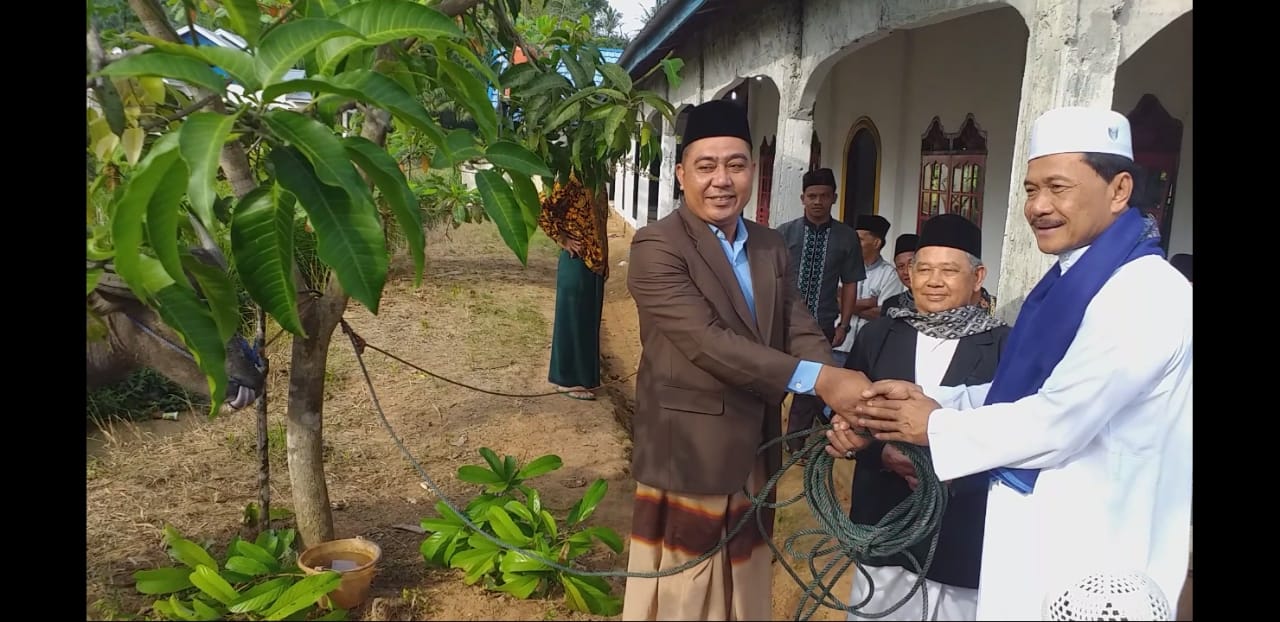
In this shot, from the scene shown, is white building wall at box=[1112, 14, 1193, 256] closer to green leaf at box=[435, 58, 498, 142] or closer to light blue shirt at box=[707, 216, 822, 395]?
light blue shirt at box=[707, 216, 822, 395]

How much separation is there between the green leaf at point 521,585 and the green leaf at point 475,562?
0.06 metres

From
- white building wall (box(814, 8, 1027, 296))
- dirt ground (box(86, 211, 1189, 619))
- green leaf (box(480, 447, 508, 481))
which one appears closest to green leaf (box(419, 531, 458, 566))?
dirt ground (box(86, 211, 1189, 619))

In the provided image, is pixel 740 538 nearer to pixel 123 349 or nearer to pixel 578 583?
A: pixel 578 583

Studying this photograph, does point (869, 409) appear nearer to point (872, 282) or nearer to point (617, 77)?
point (617, 77)

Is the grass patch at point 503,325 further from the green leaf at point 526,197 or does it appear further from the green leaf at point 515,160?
the green leaf at point 515,160

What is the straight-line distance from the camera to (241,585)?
293cm

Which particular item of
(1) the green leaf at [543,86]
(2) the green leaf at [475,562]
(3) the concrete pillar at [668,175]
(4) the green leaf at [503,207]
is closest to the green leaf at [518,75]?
(1) the green leaf at [543,86]

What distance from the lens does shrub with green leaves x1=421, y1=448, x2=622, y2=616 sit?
114 inches

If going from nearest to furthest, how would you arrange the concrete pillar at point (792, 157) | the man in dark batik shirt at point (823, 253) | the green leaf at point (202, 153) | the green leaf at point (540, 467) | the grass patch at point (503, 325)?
the green leaf at point (202, 153) < the green leaf at point (540, 467) < the man in dark batik shirt at point (823, 253) < the concrete pillar at point (792, 157) < the grass patch at point (503, 325)

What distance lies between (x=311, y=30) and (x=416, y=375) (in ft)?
16.6

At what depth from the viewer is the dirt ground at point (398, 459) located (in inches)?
125

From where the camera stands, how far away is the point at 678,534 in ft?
7.59

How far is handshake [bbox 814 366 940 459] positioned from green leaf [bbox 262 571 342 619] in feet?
5.47

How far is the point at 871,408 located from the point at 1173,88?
3841 millimetres
